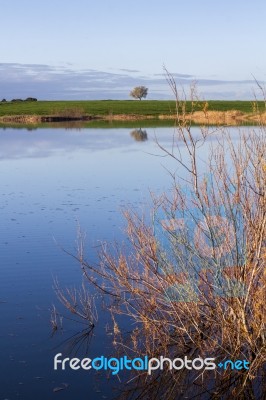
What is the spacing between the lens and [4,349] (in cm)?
979

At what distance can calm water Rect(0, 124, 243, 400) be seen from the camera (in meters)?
9.13

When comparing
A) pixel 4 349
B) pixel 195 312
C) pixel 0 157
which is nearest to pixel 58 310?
pixel 4 349

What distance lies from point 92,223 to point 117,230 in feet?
4.72

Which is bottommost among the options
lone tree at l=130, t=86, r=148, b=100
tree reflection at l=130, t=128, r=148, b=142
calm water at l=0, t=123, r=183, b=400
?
calm water at l=0, t=123, r=183, b=400

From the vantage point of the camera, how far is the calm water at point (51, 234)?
9133mm

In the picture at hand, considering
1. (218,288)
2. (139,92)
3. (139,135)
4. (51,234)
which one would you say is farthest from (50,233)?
(139,92)

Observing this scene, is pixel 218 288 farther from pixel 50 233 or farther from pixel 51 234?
pixel 50 233

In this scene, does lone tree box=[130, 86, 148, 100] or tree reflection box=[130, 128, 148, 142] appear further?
lone tree box=[130, 86, 148, 100]

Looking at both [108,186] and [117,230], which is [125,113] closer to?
[108,186]

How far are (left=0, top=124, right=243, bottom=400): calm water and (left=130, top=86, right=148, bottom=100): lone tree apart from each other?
293ft

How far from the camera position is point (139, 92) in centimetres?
13062

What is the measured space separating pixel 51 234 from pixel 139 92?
116 meters

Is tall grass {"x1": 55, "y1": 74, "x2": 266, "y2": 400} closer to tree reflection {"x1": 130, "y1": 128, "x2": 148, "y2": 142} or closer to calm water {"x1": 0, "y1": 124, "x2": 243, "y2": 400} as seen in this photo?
calm water {"x1": 0, "y1": 124, "x2": 243, "y2": 400}

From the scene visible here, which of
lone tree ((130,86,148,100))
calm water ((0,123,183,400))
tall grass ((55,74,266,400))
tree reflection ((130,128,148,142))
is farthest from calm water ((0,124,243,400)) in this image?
lone tree ((130,86,148,100))
